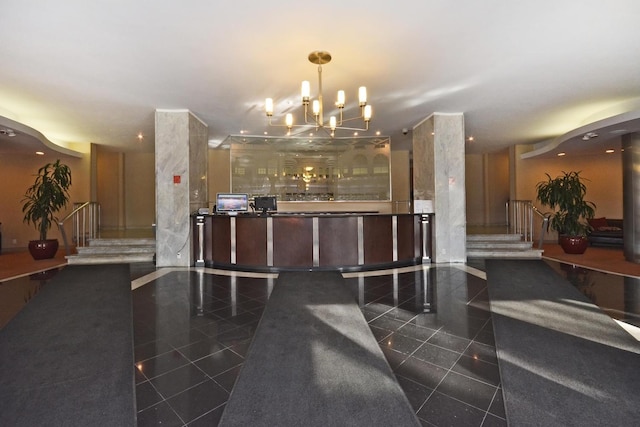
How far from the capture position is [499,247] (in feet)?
24.9

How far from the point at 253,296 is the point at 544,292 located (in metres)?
4.22

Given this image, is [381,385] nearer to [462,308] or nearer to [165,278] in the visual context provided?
[462,308]

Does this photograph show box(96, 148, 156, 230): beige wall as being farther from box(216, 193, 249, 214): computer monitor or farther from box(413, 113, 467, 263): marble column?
box(413, 113, 467, 263): marble column

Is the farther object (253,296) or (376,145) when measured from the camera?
(376,145)

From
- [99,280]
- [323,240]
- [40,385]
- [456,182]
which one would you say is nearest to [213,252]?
[99,280]

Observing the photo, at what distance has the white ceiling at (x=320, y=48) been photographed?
3123mm

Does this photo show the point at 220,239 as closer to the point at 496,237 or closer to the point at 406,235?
the point at 406,235

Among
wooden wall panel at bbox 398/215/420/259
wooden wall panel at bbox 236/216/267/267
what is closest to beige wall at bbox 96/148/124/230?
wooden wall panel at bbox 236/216/267/267

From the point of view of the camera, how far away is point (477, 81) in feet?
16.0

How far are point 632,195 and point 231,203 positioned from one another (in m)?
8.99

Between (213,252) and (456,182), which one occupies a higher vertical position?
(456,182)

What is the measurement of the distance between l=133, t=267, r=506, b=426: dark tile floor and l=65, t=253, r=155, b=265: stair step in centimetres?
261

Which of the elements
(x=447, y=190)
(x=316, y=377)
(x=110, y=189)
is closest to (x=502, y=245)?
(x=447, y=190)

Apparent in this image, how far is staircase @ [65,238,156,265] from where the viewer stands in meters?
6.83
